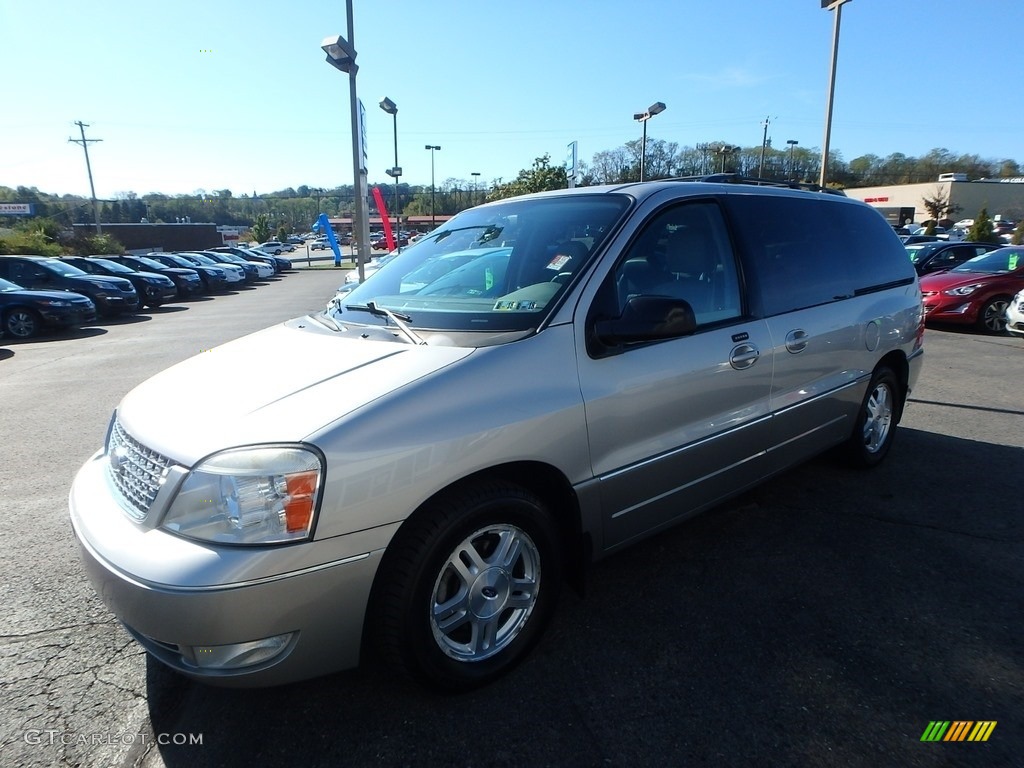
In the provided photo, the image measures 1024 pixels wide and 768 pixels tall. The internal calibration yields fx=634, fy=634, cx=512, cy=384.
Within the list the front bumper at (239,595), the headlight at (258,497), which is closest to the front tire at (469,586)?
the front bumper at (239,595)

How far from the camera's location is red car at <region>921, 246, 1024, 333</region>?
11.7 metres

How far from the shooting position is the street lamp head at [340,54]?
11062 mm

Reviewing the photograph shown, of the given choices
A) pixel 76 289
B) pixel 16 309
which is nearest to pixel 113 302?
pixel 76 289

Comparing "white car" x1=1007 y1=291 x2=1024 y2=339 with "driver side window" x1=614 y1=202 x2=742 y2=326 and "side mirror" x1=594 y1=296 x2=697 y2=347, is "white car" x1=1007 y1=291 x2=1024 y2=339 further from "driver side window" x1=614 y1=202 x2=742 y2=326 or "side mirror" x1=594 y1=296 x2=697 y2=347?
"side mirror" x1=594 y1=296 x2=697 y2=347

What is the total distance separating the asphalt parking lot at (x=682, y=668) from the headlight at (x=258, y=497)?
57 centimetres

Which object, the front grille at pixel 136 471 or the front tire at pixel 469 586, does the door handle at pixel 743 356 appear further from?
the front grille at pixel 136 471

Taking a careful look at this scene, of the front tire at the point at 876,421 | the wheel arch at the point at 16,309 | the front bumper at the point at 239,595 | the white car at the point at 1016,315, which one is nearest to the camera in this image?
the front bumper at the point at 239,595

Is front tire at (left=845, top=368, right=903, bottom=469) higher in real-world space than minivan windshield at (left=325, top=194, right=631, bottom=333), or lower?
lower

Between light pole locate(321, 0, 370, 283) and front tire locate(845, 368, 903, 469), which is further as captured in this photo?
light pole locate(321, 0, 370, 283)

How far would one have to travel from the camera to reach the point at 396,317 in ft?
9.48

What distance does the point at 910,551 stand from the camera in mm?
3527

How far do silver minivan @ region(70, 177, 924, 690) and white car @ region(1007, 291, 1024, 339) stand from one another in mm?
9150

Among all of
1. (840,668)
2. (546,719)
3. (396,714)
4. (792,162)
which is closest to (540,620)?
(546,719)

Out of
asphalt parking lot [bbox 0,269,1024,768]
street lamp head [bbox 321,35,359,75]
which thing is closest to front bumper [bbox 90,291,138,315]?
street lamp head [bbox 321,35,359,75]
